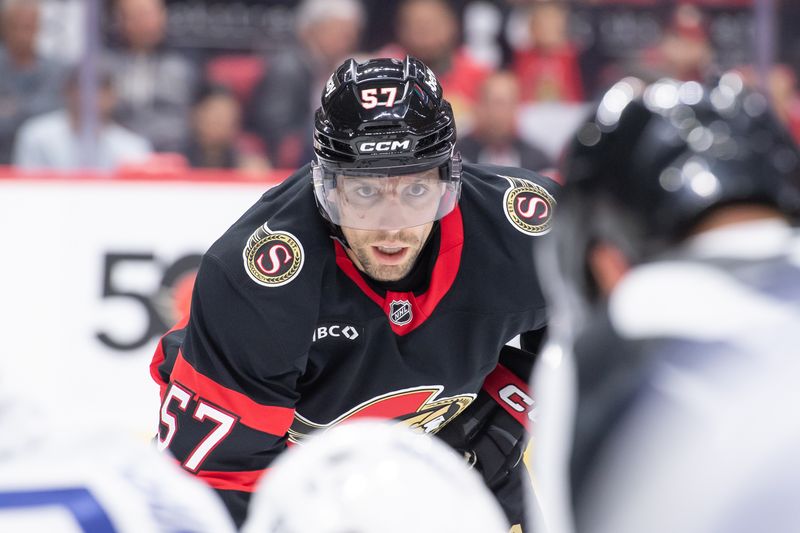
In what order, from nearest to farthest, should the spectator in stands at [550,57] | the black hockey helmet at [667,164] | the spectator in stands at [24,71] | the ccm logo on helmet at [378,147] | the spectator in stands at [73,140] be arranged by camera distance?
the black hockey helmet at [667,164], the ccm logo on helmet at [378,147], the spectator in stands at [73,140], the spectator in stands at [24,71], the spectator in stands at [550,57]

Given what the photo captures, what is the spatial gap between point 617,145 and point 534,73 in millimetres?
4309

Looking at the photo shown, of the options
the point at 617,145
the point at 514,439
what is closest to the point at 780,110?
the point at 514,439

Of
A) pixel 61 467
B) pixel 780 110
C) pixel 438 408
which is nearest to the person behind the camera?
pixel 61 467

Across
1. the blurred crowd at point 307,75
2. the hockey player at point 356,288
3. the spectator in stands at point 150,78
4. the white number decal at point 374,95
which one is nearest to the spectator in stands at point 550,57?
the blurred crowd at point 307,75

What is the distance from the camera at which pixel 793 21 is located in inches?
214

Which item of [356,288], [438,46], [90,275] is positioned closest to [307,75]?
[438,46]

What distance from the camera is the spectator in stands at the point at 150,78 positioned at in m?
5.02

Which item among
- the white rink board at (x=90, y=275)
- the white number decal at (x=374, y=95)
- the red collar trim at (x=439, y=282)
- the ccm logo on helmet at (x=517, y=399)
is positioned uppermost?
the white number decal at (x=374, y=95)

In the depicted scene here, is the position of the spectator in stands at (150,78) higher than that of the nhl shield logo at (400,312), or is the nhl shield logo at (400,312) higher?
the nhl shield logo at (400,312)

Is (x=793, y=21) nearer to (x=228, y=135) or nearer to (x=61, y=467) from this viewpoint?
(x=228, y=135)

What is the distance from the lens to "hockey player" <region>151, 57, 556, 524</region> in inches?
86.0

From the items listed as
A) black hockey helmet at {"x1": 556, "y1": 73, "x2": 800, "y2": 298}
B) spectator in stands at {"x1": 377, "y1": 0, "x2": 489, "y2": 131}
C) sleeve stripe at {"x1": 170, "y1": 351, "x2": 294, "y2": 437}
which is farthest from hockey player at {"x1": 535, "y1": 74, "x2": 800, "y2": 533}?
spectator in stands at {"x1": 377, "y1": 0, "x2": 489, "y2": 131}

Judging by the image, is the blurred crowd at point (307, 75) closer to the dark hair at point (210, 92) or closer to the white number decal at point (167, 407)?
the dark hair at point (210, 92)

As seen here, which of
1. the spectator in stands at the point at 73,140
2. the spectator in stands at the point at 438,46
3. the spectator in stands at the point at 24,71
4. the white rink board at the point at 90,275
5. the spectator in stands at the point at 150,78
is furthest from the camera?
the spectator in stands at the point at 438,46
